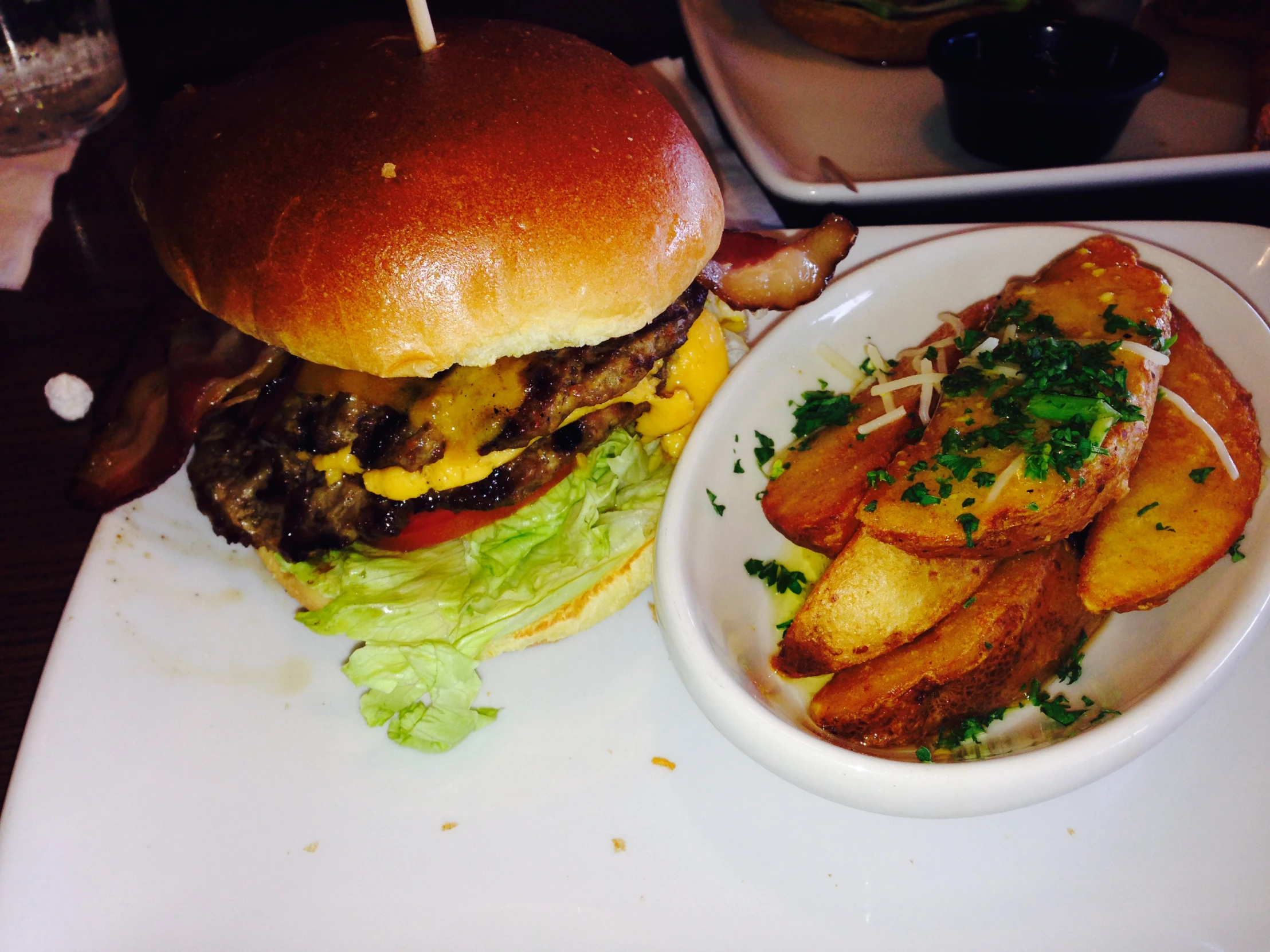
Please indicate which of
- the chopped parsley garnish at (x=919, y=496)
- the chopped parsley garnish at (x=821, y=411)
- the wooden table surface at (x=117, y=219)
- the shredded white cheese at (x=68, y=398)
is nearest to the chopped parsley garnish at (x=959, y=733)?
the chopped parsley garnish at (x=919, y=496)

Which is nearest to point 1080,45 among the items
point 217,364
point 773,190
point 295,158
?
point 773,190

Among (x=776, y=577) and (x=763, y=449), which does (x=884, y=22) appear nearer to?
(x=763, y=449)

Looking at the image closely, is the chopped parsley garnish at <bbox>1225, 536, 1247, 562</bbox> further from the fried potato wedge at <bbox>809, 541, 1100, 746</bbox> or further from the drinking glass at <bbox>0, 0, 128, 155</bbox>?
the drinking glass at <bbox>0, 0, 128, 155</bbox>

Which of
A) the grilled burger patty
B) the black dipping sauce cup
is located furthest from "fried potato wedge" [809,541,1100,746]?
the black dipping sauce cup

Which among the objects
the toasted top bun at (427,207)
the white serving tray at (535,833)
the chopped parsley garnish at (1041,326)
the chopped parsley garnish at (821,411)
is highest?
the toasted top bun at (427,207)

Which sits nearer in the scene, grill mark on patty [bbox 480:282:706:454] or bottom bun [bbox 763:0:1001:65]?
grill mark on patty [bbox 480:282:706:454]

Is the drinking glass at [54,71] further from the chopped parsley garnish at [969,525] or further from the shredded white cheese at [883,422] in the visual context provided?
the chopped parsley garnish at [969,525]
